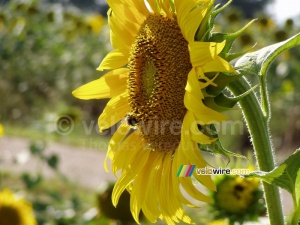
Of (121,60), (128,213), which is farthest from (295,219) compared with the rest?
(128,213)

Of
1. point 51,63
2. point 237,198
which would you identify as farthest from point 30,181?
point 51,63

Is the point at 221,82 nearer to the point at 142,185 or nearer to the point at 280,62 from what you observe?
the point at 142,185

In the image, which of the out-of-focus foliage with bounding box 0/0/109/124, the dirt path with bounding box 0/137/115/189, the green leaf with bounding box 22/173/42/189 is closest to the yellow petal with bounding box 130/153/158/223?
the green leaf with bounding box 22/173/42/189

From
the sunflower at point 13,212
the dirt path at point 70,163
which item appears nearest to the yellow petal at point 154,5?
the sunflower at point 13,212

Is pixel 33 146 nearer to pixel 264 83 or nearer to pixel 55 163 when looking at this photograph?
pixel 55 163

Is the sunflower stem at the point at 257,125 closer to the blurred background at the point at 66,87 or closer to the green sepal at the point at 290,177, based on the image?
the green sepal at the point at 290,177

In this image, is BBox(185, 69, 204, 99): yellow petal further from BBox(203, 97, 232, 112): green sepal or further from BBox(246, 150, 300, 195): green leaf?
BBox(246, 150, 300, 195): green leaf
